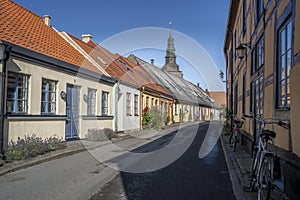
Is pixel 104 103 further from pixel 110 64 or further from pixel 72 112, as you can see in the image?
pixel 110 64

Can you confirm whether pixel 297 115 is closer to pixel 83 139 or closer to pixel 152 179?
pixel 152 179

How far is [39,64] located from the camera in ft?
33.4

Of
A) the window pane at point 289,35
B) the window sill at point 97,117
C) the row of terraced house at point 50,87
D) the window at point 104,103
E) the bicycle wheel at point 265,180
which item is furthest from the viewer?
the window at point 104,103

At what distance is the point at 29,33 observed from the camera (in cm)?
1152

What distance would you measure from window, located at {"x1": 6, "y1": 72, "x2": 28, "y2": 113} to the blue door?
271 cm

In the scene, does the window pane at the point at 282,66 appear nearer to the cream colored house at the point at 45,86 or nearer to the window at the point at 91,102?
the cream colored house at the point at 45,86

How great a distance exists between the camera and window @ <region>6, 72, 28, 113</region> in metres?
8.90

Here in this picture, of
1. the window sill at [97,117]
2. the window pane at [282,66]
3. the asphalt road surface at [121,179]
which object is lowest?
the asphalt road surface at [121,179]

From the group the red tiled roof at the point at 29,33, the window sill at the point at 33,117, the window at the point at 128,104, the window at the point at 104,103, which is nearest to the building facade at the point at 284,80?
the window sill at the point at 33,117

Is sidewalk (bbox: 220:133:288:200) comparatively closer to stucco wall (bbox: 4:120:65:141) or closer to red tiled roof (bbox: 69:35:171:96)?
stucco wall (bbox: 4:120:65:141)

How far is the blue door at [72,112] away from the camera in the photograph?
485 inches

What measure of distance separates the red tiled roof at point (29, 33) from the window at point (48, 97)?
3.67ft

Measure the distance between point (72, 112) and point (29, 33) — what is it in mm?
3593

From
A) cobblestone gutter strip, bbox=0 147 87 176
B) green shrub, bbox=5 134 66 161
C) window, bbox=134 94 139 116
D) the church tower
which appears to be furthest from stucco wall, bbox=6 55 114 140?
the church tower
